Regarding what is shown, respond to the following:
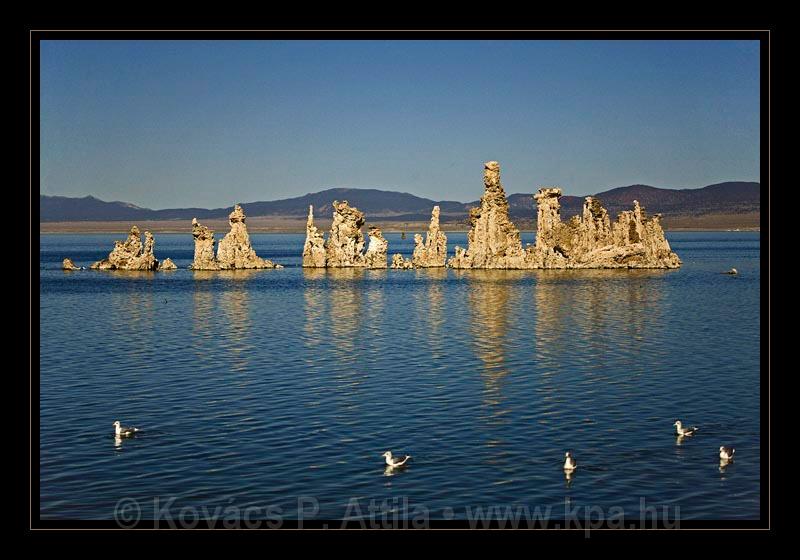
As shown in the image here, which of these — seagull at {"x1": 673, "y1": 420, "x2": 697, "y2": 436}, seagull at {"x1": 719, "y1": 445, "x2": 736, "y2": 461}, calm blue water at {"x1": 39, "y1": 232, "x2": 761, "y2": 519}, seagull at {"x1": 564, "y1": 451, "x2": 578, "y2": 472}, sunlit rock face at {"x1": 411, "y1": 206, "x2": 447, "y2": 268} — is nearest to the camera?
A: calm blue water at {"x1": 39, "y1": 232, "x2": 761, "y2": 519}

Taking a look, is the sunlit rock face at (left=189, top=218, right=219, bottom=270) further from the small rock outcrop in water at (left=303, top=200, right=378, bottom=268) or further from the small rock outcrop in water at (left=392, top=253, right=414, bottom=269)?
the small rock outcrop in water at (left=392, top=253, right=414, bottom=269)

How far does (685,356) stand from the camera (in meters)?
45.2

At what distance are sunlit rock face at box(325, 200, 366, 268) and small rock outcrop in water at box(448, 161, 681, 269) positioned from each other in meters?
12.5

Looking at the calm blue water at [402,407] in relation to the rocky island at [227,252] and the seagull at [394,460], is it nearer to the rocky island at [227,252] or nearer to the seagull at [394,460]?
the seagull at [394,460]

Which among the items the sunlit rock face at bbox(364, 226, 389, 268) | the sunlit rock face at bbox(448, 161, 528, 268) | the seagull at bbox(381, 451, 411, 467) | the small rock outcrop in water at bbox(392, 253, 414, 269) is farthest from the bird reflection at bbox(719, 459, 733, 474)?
the small rock outcrop in water at bbox(392, 253, 414, 269)

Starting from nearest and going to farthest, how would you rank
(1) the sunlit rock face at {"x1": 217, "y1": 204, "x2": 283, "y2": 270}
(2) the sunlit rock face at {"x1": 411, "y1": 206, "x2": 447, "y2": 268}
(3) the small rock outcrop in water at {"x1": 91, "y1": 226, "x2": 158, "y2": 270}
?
(3) the small rock outcrop in water at {"x1": 91, "y1": 226, "x2": 158, "y2": 270} < (1) the sunlit rock face at {"x1": 217, "y1": 204, "x2": 283, "y2": 270} < (2) the sunlit rock face at {"x1": 411, "y1": 206, "x2": 447, "y2": 268}

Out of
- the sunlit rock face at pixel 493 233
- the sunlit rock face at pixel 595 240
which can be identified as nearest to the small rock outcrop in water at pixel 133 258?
the sunlit rock face at pixel 493 233

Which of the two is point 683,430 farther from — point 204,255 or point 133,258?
point 133,258

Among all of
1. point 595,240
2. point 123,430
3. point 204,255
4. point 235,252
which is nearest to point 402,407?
point 123,430

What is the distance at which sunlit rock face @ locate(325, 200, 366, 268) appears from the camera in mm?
117750

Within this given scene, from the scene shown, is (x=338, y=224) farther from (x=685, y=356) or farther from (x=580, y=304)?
(x=685, y=356)

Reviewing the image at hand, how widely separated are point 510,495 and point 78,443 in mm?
12483

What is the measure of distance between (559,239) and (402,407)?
90.4m
